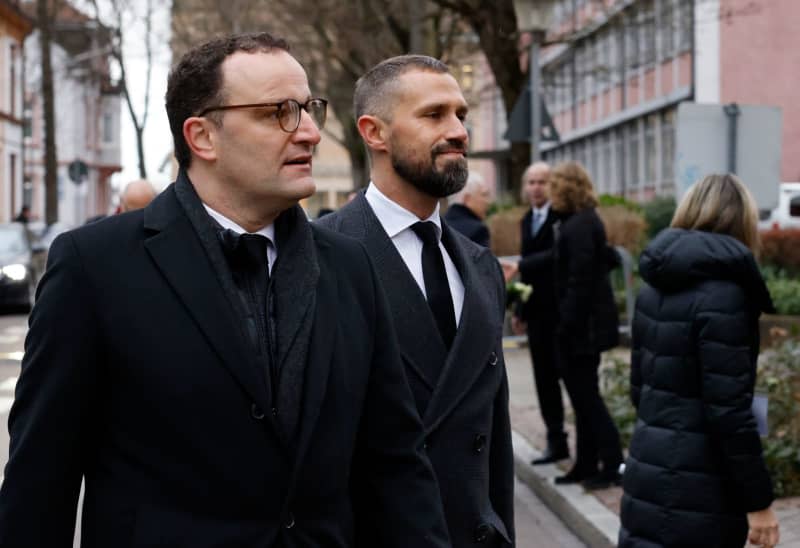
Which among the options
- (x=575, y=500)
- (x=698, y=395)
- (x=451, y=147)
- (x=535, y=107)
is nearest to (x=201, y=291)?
(x=451, y=147)

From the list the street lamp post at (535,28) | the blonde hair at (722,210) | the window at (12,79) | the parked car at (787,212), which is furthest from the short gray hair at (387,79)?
the window at (12,79)

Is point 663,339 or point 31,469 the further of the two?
point 663,339

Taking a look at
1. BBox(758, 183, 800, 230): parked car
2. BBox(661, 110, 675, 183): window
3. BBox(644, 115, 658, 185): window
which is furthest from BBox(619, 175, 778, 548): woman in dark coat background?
BBox(644, 115, 658, 185): window

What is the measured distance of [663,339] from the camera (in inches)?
210

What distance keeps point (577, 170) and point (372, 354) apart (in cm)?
588

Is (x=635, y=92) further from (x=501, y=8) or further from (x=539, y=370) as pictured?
(x=539, y=370)

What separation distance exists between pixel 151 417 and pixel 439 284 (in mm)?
1343

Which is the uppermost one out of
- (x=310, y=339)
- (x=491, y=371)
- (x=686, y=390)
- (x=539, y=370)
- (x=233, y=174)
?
(x=233, y=174)

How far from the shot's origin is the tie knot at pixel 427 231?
405cm

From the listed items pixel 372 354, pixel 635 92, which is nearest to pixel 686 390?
pixel 372 354

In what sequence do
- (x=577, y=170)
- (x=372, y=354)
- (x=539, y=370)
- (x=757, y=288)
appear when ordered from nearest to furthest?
1. (x=372, y=354)
2. (x=757, y=288)
3. (x=577, y=170)
4. (x=539, y=370)

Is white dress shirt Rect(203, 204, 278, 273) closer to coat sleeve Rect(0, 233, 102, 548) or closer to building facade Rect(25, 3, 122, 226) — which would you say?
coat sleeve Rect(0, 233, 102, 548)

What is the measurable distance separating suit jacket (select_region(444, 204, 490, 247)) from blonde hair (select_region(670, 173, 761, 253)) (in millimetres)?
2022

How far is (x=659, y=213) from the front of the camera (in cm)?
3081
